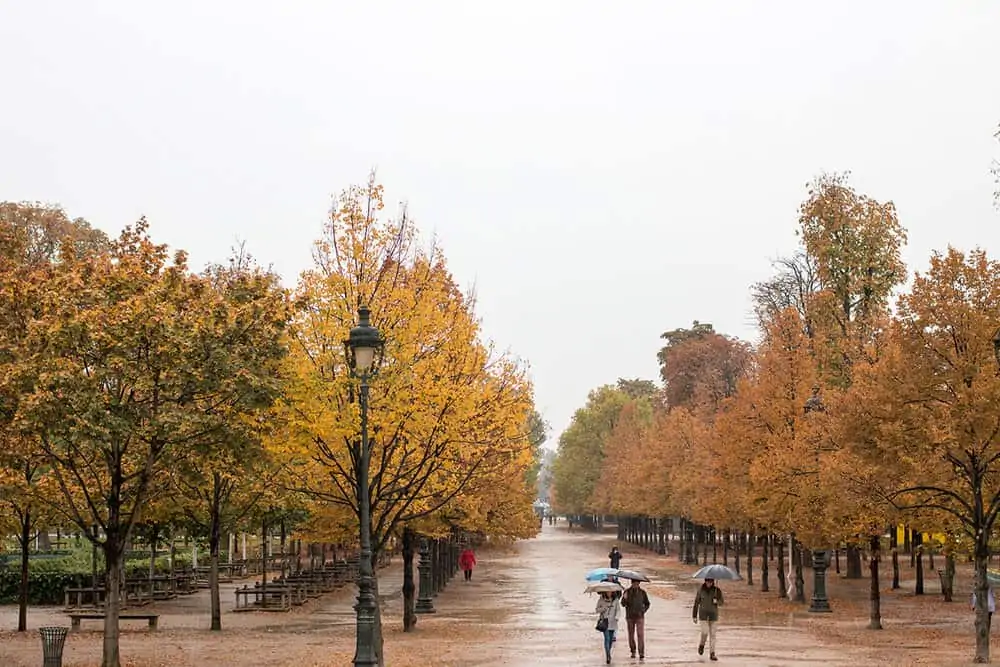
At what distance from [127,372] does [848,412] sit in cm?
1584

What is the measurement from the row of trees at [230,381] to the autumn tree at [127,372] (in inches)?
1.5

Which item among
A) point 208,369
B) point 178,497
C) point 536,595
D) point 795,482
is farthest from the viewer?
point 536,595

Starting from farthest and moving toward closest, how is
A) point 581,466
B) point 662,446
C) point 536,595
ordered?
point 581,466 → point 662,446 → point 536,595

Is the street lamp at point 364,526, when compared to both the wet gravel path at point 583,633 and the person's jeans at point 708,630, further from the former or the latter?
the person's jeans at point 708,630

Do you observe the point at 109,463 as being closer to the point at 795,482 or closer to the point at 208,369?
the point at 208,369

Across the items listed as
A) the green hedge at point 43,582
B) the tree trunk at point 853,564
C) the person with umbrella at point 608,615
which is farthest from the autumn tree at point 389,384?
the tree trunk at point 853,564

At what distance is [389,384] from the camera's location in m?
23.0

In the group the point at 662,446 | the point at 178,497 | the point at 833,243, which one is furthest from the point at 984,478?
the point at 662,446

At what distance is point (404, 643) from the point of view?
28.9 metres

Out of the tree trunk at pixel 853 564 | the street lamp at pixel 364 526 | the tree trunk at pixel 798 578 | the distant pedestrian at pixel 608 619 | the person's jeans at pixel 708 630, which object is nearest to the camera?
the street lamp at pixel 364 526

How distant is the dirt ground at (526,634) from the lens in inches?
998

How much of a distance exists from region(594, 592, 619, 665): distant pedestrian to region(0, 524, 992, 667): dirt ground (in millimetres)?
575

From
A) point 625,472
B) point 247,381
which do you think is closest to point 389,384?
point 247,381

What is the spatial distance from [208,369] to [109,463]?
9.51 ft
